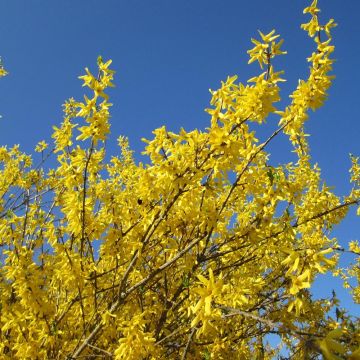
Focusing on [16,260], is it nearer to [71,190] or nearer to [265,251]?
[71,190]

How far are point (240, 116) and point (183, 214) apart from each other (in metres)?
0.94

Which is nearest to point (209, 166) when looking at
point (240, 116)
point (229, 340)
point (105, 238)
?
point (240, 116)

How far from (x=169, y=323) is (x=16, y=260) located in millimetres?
1342

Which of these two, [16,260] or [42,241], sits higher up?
[42,241]

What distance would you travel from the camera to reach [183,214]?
3252 mm

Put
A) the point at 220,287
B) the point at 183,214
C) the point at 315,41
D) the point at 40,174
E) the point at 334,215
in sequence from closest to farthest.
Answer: the point at 220,287 < the point at 315,41 < the point at 183,214 < the point at 334,215 < the point at 40,174

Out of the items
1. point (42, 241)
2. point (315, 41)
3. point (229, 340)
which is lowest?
point (42, 241)

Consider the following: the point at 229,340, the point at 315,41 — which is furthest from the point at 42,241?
the point at 315,41

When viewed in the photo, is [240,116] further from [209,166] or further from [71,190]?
[71,190]

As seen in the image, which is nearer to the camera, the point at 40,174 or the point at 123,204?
the point at 123,204

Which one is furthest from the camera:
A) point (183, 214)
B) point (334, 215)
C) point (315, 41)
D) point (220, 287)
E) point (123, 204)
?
point (334, 215)

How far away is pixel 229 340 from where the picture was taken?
12.3ft

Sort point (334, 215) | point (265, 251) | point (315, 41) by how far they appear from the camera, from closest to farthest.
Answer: point (315, 41) → point (265, 251) → point (334, 215)

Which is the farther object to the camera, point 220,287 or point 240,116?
point 240,116
